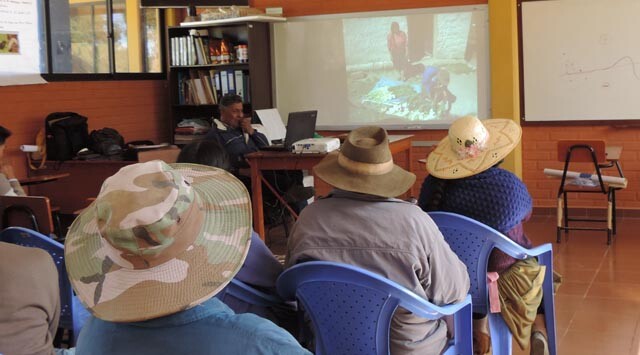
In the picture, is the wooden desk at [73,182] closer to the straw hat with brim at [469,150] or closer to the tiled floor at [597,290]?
the tiled floor at [597,290]

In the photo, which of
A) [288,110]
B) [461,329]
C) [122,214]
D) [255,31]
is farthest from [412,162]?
[122,214]

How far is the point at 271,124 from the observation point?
22.1 feet

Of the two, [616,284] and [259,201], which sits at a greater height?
[259,201]

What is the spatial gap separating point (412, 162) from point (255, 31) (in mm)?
1905

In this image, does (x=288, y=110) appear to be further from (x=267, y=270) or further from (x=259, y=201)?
(x=267, y=270)

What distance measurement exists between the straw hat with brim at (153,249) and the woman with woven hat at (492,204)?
5.44ft

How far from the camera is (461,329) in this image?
2.55 m

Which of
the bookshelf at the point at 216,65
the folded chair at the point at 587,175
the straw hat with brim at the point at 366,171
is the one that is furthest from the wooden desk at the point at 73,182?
the straw hat with brim at the point at 366,171

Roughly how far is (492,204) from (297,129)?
3.09m

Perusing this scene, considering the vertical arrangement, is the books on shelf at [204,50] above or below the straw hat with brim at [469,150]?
above

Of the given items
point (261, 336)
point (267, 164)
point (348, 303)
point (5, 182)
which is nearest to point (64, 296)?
point (348, 303)

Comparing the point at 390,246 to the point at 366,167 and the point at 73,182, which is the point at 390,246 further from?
the point at 73,182

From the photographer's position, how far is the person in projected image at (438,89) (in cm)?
723

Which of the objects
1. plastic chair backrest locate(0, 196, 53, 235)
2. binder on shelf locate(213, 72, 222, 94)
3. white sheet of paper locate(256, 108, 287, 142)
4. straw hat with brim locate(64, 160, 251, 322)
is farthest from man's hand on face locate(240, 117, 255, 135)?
straw hat with brim locate(64, 160, 251, 322)
